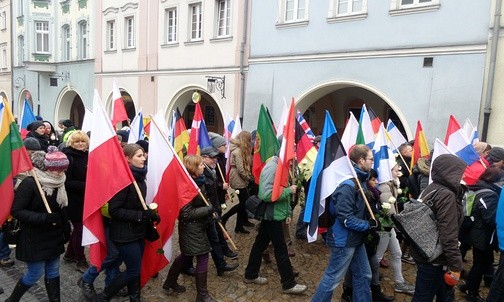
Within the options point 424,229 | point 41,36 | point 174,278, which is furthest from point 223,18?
point 41,36

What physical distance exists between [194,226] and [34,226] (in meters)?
1.45

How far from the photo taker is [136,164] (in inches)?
164

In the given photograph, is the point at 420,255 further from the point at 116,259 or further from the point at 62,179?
the point at 62,179

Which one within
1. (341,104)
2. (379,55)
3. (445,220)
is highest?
(379,55)

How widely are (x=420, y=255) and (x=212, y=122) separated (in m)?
15.9

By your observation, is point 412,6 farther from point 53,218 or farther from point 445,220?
point 53,218

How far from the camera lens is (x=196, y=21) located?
609 inches

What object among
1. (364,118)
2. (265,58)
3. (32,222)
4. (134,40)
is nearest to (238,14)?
(265,58)

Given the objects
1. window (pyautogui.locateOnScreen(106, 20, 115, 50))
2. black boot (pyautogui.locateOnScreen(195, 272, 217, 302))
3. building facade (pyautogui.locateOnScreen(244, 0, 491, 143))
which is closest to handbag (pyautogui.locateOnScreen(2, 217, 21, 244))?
black boot (pyautogui.locateOnScreen(195, 272, 217, 302))

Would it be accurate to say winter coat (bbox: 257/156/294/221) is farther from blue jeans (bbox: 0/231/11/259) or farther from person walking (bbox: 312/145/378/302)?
blue jeans (bbox: 0/231/11/259)

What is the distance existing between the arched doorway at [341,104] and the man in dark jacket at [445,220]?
8715 millimetres

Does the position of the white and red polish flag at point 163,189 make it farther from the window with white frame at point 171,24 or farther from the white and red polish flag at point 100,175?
the window with white frame at point 171,24

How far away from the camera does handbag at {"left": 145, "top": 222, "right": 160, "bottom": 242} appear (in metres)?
4.12

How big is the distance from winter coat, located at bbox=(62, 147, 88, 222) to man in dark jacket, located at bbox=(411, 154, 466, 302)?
11.8ft
